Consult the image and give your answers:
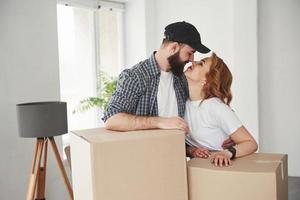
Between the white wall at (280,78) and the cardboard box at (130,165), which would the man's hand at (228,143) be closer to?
the cardboard box at (130,165)

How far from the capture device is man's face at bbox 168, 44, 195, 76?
1.53 meters

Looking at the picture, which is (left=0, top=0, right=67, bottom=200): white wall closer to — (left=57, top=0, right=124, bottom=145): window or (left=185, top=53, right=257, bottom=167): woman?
(left=57, top=0, right=124, bottom=145): window

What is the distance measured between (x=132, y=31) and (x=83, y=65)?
2.94 feet

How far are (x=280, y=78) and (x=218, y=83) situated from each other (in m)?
3.00

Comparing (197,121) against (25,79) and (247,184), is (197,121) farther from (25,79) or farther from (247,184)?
(25,79)

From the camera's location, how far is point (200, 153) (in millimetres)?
1483

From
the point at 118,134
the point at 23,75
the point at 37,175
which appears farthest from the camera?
the point at 23,75

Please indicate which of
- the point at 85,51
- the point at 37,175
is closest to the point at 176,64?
the point at 37,175

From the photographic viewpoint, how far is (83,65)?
14.0 ft

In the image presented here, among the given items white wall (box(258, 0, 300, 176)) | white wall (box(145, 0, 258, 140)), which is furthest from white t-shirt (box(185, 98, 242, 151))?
white wall (box(258, 0, 300, 176))

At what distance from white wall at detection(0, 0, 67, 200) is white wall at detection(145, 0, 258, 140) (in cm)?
173

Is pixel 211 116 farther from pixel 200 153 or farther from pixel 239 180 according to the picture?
pixel 239 180

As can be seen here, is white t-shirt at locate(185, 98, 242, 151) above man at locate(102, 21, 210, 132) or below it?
below

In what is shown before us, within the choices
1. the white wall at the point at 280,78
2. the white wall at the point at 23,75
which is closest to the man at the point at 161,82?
the white wall at the point at 23,75
